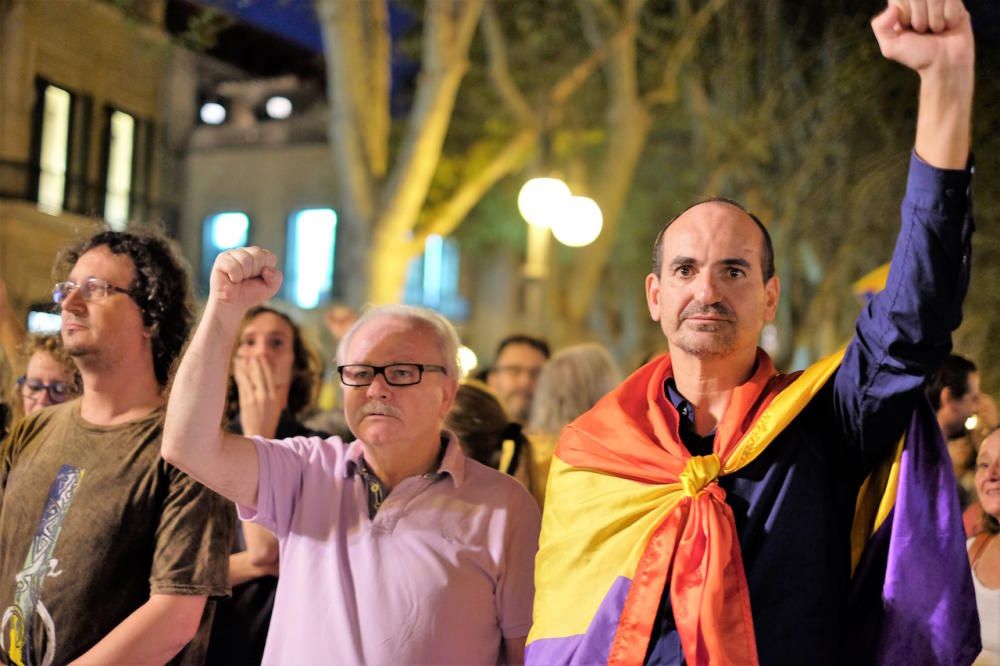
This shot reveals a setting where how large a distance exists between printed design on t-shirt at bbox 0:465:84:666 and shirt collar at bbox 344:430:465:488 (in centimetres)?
81

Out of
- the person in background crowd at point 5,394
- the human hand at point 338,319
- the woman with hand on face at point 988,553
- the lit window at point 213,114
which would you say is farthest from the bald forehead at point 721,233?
the lit window at point 213,114

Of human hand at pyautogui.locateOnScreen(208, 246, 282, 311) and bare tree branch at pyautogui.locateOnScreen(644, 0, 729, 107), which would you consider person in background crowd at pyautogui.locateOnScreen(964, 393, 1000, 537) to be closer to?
human hand at pyautogui.locateOnScreen(208, 246, 282, 311)

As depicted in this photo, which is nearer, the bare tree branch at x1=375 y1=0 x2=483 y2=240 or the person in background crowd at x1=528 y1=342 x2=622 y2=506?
the person in background crowd at x1=528 y1=342 x2=622 y2=506

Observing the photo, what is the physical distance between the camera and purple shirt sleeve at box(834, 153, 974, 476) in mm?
2607

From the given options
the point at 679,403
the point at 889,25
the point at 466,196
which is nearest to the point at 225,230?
the point at 466,196

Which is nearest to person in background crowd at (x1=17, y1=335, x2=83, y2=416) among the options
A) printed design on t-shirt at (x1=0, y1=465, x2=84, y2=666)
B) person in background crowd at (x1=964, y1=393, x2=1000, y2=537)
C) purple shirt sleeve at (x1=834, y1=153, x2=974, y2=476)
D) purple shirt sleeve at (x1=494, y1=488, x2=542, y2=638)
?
printed design on t-shirt at (x1=0, y1=465, x2=84, y2=666)

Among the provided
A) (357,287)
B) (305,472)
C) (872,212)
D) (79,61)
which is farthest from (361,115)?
(305,472)

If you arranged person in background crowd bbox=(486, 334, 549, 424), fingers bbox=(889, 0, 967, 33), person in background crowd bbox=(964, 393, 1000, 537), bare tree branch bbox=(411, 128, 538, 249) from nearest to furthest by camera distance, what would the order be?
fingers bbox=(889, 0, 967, 33)
person in background crowd bbox=(964, 393, 1000, 537)
person in background crowd bbox=(486, 334, 549, 424)
bare tree branch bbox=(411, 128, 538, 249)

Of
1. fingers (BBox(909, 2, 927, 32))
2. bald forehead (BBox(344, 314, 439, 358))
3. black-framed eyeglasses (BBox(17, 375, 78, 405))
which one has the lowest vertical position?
black-framed eyeglasses (BBox(17, 375, 78, 405))

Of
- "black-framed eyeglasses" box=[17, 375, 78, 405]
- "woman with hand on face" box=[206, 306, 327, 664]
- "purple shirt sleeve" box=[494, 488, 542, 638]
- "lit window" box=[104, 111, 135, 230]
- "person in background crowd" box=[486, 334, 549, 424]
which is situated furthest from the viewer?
"lit window" box=[104, 111, 135, 230]

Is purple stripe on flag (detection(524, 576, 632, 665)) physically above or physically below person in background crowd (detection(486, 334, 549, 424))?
below

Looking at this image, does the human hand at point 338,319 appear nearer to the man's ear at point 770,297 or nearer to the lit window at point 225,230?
the man's ear at point 770,297

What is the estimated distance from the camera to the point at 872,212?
42.8 ft

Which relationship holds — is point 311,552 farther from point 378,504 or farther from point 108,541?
point 108,541
